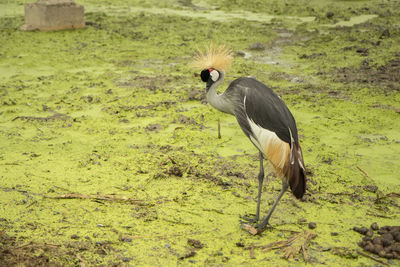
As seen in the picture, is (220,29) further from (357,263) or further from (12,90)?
(357,263)

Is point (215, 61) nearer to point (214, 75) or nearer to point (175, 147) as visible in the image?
point (214, 75)

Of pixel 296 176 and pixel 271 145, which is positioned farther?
pixel 271 145

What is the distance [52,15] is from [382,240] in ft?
28.1

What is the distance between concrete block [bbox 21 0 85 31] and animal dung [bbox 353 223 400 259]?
8.24m

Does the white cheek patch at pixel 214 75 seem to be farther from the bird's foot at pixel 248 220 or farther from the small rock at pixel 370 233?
the small rock at pixel 370 233

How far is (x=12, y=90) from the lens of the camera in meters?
6.90

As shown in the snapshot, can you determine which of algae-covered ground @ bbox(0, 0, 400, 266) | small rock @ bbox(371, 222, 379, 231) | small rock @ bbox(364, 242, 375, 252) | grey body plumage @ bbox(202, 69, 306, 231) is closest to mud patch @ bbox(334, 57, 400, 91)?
algae-covered ground @ bbox(0, 0, 400, 266)

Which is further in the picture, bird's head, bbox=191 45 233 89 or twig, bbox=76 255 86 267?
bird's head, bbox=191 45 233 89

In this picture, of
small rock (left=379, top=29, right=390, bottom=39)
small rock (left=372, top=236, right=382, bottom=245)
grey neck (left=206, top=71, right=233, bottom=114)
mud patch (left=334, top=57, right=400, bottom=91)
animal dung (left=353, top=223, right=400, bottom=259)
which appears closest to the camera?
animal dung (left=353, top=223, right=400, bottom=259)

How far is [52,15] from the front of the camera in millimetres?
10031

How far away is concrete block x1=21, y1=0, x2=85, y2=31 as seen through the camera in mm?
9961

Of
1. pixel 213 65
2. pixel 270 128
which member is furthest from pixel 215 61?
pixel 270 128

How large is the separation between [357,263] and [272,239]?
24.4 inches

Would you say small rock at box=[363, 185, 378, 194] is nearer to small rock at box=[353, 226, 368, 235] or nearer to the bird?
small rock at box=[353, 226, 368, 235]
